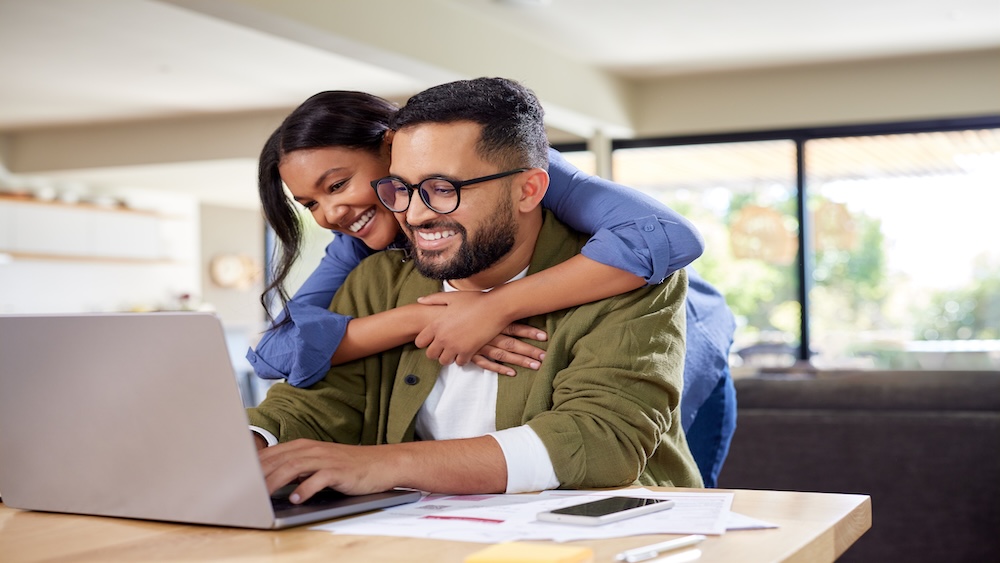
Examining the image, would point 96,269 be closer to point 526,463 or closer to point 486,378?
point 486,378

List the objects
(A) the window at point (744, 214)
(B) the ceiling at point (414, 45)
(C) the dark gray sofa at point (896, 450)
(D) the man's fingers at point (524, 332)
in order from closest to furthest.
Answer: (D) the man's fingers at point (524, 332)
(C) the dark gray sofa at point (896, 450)
(B) the ceiling at point (414, 45)
(A) the window at point (744, 214)

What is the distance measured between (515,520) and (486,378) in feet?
1.66

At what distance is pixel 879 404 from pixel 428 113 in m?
2.14

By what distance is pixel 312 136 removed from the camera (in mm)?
1679

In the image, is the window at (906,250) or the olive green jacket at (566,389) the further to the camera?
the window at (906,250)

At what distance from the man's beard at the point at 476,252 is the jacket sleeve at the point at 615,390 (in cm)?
14

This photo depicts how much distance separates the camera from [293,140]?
1694 millimetres

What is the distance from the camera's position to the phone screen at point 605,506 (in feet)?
3.34

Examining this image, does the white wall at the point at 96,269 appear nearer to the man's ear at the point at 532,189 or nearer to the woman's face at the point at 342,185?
the woman's face at the point at 342,185

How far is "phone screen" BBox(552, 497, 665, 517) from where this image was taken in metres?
1.02

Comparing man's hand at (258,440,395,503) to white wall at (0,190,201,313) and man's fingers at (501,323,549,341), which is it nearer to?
man's fingers at (501,323,549,341)

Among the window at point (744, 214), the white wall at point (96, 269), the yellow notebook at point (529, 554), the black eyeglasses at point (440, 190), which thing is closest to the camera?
the yellow notebook at point (529, 554)

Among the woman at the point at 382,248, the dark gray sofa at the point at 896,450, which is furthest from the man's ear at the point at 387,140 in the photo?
the dark gray sofa at the point at 896,450

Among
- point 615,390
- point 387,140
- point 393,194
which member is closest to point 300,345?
point 393,194
